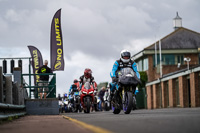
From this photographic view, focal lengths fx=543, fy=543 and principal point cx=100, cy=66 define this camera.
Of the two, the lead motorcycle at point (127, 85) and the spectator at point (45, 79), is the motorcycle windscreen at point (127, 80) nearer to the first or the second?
the lead motorcycle at point (127, 85)

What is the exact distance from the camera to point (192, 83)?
41344 millimetres

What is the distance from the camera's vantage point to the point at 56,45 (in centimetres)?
2689

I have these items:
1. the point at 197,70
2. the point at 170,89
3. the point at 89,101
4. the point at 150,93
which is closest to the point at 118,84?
the point at 89,101

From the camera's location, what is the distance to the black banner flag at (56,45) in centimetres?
2639

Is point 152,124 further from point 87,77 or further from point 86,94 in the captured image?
point 87,77

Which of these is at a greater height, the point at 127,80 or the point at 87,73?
the point at 87,73

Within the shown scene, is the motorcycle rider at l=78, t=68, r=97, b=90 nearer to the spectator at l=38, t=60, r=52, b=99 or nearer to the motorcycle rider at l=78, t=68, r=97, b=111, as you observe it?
the motorcycle rider at l=78, t=68, r=97, b=111

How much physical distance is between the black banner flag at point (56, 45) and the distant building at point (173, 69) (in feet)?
53.0

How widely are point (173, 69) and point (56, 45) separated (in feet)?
135

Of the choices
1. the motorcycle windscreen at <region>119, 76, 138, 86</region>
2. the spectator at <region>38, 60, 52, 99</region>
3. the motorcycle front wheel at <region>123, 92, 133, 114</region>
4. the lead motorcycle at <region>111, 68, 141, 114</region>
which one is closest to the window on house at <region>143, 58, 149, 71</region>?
the spectator at <region>38, 60, 52, 99</region>

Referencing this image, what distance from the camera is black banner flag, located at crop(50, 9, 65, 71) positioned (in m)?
26.4

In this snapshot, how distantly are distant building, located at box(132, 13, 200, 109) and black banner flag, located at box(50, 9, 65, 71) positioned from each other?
16.2 m

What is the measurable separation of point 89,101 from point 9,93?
25.1 ft

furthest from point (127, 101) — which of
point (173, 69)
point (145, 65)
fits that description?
point (145, 65)
